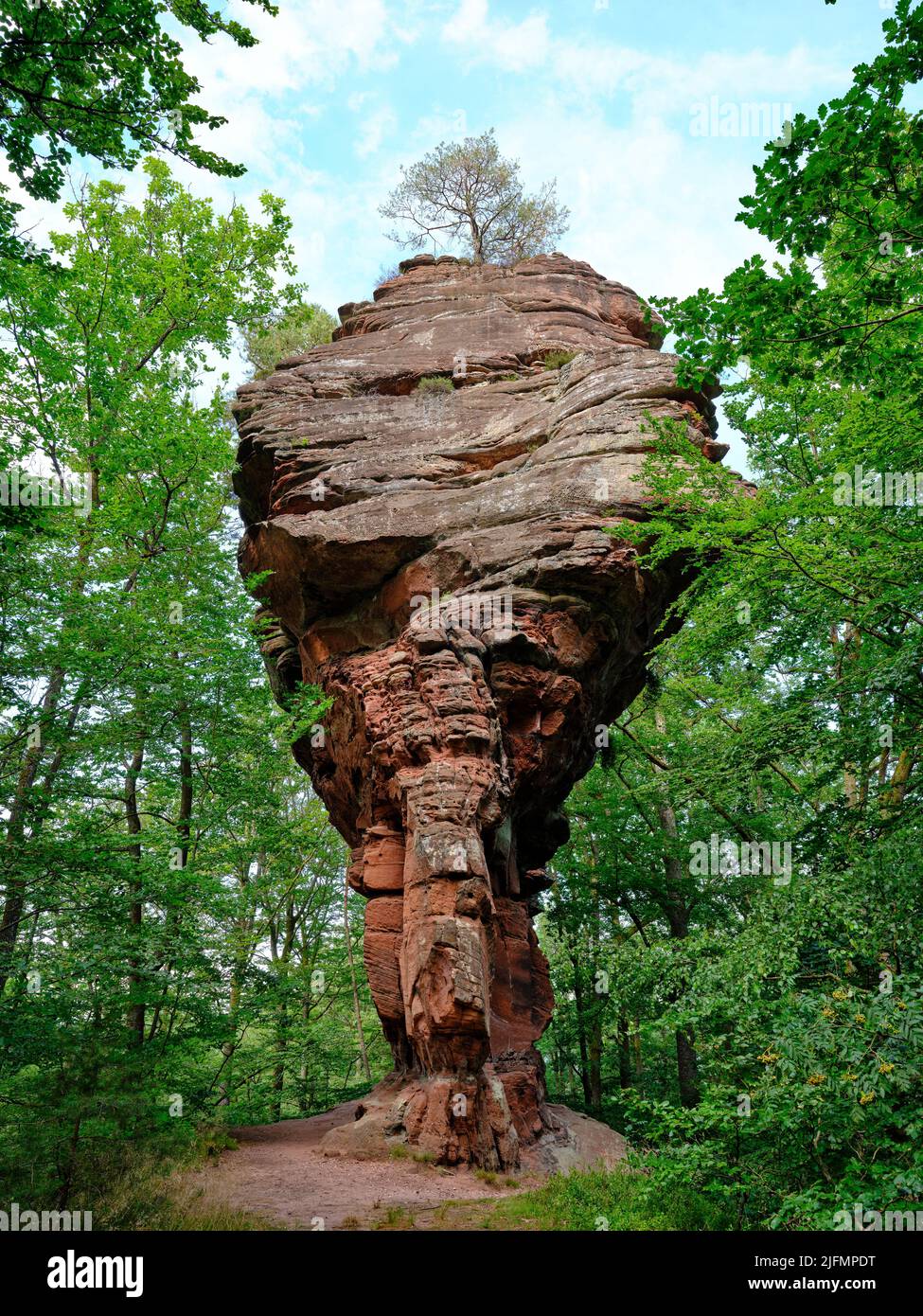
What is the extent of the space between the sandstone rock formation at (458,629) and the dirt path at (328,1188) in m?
0.68

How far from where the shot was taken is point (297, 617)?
48.7 ft

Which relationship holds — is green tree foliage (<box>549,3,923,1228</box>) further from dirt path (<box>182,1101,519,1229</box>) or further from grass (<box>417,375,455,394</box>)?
grass (<box>417,375,455,394</box>)

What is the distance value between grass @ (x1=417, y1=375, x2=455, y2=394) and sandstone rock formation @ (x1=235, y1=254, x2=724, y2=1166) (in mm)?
53

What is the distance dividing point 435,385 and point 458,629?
23.8 ft

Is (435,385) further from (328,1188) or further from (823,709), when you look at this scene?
(328,1188)

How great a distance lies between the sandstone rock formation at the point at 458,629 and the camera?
10164 mm

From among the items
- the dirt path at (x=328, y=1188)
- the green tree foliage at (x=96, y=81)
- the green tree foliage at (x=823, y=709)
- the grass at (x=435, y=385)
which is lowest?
Result: the dirt path at (x=328, y=1188)

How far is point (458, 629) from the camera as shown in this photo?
40.0 ft

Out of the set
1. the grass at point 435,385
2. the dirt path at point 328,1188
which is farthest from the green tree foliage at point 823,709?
the grass at point 435,385

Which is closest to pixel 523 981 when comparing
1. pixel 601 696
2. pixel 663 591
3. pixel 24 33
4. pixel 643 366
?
pixel 601 696

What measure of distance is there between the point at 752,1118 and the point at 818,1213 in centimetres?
127

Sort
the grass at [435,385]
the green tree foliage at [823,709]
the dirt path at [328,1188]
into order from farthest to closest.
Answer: the grass at [435,385], the dirt path at [328,1188], the green tree foliage at [823,709]

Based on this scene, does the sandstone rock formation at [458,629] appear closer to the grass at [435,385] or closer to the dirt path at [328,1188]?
the grass at [435,385]
